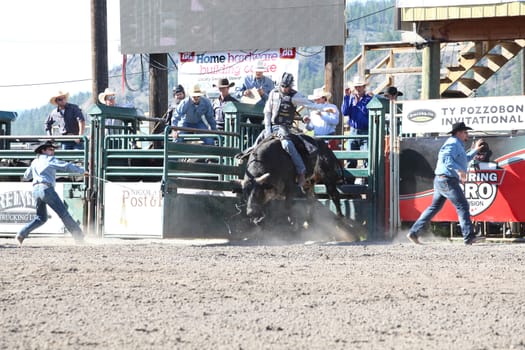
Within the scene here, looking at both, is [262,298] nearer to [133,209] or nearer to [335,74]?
[133,209]

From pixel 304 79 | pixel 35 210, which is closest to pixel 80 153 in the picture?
pixel 35 210

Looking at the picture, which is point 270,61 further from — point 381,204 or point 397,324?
point 397,324

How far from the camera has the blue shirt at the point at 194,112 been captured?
18312 mm

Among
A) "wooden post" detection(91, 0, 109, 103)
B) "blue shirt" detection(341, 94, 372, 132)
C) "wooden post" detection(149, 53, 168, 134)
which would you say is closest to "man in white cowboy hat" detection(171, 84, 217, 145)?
"blue shirt" detection(341, 94, 372, 132)

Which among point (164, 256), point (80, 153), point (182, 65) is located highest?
point (182, 65)

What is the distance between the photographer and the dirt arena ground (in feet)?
27.0

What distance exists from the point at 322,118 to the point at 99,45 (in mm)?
6156

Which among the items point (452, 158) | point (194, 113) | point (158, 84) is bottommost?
point (452, 158)

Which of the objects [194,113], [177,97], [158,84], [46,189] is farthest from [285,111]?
[158,84]

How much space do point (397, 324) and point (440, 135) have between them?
893 cm

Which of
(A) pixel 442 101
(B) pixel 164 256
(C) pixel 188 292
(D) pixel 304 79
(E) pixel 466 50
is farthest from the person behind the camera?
(D) pixel 304 79

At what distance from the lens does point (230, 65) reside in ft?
74.9

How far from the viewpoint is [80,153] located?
18156 millimetres

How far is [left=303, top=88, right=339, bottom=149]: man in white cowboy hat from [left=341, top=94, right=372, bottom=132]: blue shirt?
23cm
